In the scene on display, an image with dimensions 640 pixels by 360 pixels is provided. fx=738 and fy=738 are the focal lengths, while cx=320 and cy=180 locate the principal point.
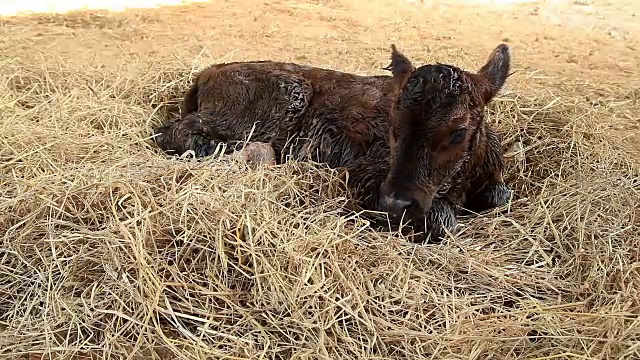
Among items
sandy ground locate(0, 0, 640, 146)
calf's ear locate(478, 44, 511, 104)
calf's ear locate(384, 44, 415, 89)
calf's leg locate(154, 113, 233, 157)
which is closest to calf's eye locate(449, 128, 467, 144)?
calf's ear locate(478, 44, 511, 104)

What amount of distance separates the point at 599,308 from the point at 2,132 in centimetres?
397

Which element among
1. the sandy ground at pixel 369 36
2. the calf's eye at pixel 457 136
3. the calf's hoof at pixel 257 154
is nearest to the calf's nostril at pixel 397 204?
the calf's eye at pixel 457 136

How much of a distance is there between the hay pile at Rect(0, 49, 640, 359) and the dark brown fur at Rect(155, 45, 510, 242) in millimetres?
271

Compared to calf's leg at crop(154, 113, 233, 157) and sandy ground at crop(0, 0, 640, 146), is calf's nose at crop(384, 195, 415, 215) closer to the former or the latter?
calf's leg at crop(154, 113, 233, 157)

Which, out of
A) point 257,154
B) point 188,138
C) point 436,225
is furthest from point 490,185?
point 188,138

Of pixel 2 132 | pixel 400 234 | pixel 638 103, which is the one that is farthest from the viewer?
pixel 638 103

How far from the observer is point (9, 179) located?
4367mm

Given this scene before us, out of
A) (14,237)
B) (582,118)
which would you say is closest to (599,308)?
(582,118)

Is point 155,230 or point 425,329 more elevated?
point 155,230

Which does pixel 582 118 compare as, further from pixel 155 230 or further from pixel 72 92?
pixel 72 92

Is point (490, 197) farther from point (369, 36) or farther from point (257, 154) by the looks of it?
point (369, 36)

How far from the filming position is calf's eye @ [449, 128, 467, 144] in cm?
436

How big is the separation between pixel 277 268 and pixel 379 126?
1.77 meters

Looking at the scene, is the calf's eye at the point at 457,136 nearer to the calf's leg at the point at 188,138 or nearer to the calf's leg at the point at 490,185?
the calf's leg at the point at 490,185
